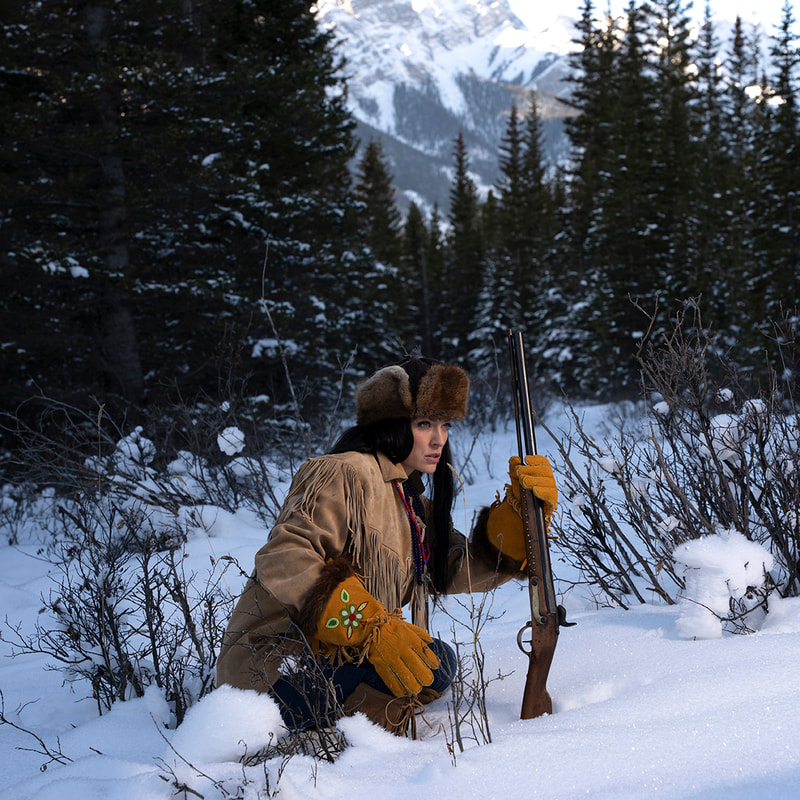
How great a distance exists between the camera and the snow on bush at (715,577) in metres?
2.34

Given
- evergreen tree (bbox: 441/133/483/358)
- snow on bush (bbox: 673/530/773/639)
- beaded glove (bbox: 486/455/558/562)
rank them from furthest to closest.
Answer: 1. evergreen tree (bbox: 441/133/483/358)
2. snow on bush (bbox: 673/530/773/639)
3. beaded glove (bbox: 486/455/558/562)

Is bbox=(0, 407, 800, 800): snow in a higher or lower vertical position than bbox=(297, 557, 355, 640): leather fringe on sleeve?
lower

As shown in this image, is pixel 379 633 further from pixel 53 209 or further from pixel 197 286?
pixel 53 209

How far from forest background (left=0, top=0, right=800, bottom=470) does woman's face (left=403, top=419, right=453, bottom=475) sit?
1053 mm

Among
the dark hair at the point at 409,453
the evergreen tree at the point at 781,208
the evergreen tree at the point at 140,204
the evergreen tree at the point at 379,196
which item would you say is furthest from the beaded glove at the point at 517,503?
the evergreen tree at the point at 379,196

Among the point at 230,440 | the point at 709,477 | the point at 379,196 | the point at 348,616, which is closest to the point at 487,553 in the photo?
the point at 348,616

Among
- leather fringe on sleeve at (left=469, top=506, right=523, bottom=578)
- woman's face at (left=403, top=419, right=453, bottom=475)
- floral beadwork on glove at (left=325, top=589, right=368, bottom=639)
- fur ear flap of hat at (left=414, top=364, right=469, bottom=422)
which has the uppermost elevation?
fur ear flap of hat at (left=414, top=364, right=469, bottom=422)

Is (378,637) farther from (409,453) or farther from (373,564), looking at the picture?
(409,453)

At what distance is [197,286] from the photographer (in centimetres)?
1007

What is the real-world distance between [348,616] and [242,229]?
1097 cm

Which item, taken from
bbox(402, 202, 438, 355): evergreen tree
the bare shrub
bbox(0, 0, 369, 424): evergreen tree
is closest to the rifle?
the bare shrub

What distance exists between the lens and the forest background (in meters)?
9.19

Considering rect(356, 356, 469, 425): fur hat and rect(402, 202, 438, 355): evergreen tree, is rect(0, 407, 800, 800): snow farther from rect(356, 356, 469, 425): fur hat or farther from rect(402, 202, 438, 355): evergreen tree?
rect(402, 202, 438, 355): evergreen tree

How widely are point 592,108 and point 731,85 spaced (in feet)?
32.6
